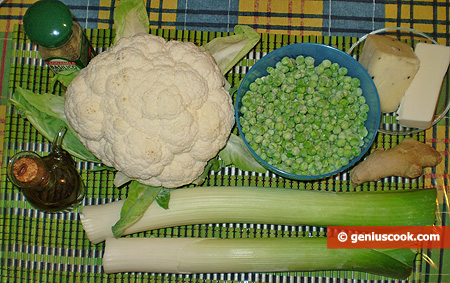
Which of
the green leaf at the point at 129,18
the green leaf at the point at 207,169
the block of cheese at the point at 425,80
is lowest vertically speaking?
the green leaf at the point at 207,169

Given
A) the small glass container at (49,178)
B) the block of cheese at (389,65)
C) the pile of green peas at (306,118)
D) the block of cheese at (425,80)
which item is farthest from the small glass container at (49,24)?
the block of cheese at (425,80)

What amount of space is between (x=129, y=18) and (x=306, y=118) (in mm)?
615

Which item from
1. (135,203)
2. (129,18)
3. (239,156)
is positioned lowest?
(135,203)

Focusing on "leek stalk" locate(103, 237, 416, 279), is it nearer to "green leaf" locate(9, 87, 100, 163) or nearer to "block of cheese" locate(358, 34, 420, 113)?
"green leaf" locate(9, 87, 100, 163)

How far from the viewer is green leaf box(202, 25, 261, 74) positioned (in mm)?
1186

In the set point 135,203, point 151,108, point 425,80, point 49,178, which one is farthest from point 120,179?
point 425,80

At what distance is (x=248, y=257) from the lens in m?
1.15

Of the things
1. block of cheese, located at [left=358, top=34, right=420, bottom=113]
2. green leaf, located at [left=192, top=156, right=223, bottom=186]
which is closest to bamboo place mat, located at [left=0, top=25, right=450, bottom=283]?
green leaf, located at [left=192, top=156, right=223, bottom=186]

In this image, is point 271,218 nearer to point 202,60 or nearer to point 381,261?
point 381,261

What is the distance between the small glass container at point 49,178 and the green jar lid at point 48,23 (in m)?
0.30

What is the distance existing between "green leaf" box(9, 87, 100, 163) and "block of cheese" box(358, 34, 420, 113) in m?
0.92

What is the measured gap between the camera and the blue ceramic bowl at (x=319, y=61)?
110 cm

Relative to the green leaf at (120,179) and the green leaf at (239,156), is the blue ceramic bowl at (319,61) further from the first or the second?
the green leaf at (120,179)

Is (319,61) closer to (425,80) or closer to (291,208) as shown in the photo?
(425,80)
